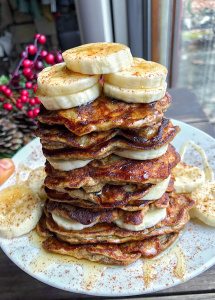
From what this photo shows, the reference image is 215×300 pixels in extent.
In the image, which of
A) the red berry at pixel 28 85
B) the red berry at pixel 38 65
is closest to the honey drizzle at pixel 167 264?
the red berry at pixel 28 85

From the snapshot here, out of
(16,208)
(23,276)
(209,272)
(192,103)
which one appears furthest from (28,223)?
(192,103)

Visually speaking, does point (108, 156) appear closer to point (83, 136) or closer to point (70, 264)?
point (83, 136)

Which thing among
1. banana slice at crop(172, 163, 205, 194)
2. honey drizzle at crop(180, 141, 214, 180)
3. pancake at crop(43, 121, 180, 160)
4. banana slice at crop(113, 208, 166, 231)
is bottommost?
honey drizzle at crop(180, 141, 214, 180)

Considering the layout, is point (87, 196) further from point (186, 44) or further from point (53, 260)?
point (186, 44)

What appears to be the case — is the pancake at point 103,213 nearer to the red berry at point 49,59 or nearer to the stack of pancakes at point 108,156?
the stack of pancakes at point 108,156

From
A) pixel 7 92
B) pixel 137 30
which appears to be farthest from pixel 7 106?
pixel 137 30

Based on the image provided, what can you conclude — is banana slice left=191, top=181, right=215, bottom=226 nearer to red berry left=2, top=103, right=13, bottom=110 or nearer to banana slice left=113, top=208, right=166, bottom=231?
banana slice left=113, top=208, right=166, bottom=231

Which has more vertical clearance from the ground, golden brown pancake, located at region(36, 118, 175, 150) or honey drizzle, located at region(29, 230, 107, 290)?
golden brown pancake, located at region(36, 118, 175, 150)

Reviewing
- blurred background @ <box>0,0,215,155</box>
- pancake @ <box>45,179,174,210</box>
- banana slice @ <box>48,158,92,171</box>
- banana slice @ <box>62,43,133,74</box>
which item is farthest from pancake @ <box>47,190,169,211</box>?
blurred background @ <box>0,0,215,155</box>
